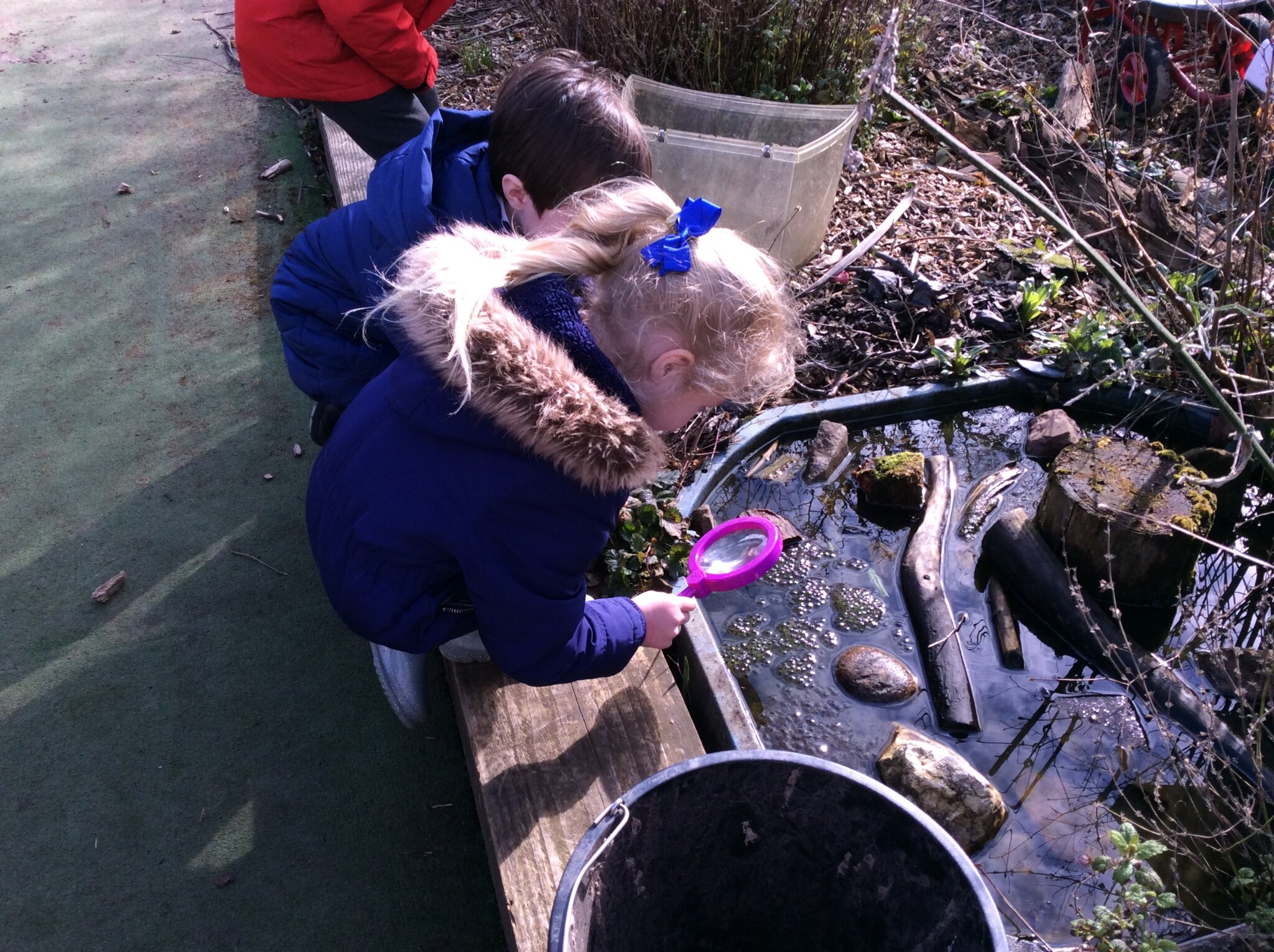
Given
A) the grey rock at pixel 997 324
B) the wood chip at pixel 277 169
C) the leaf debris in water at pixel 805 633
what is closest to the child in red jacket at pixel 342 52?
the wood chip at pixel 277 169

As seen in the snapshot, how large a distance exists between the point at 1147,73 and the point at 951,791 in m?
4.49

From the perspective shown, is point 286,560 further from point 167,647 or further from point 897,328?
point 897,328

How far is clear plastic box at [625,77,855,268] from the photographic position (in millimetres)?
3238

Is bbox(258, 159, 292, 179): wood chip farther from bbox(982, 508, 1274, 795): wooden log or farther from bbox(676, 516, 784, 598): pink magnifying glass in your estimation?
bbox(982, 508, 1274, 795): wooden log

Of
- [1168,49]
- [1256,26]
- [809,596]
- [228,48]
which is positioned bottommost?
[809,596]

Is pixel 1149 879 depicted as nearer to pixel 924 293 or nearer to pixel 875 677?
pixel 875 677

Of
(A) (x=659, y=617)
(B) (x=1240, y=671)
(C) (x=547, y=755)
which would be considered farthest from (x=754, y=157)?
(C) (x=547, y=755)

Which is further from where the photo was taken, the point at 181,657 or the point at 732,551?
the point at 181,657

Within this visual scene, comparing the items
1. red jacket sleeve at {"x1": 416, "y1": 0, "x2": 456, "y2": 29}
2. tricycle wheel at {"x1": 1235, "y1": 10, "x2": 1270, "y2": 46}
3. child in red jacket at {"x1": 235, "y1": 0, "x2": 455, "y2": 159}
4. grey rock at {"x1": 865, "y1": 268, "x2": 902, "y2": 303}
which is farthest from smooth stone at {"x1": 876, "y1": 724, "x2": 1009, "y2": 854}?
tricycle wheel at {"x1": 1235, "y1": 10, "x2": 1270, "y2": 46}

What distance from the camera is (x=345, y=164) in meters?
3.57

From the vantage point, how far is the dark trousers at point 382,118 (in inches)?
117

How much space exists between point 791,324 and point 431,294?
605 mm

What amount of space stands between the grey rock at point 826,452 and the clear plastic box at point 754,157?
3.06 ft

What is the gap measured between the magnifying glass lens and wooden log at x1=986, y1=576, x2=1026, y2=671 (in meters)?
0.74
